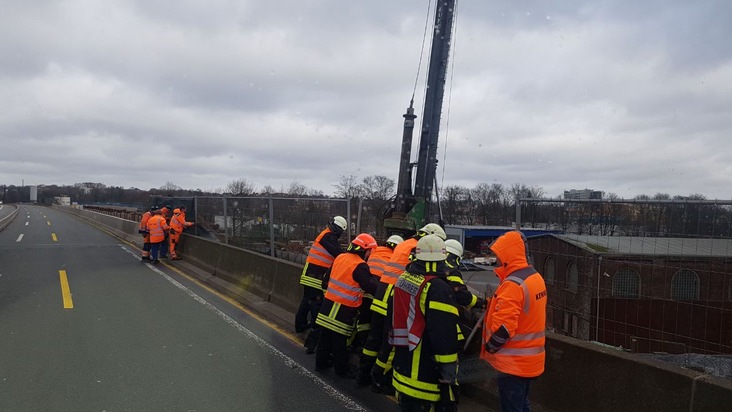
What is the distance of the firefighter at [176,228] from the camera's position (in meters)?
16.9

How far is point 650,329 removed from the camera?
5820 millimetres

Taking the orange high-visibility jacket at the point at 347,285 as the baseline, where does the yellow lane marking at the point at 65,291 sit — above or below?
below

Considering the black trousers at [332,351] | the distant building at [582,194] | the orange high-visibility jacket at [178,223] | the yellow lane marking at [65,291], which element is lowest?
the yellow lane marking at [65,291]

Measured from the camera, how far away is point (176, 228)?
1689cm

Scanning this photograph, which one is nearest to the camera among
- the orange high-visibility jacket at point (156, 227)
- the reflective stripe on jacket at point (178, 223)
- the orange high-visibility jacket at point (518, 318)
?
the orange high-visibility jacket at point (518, 318)

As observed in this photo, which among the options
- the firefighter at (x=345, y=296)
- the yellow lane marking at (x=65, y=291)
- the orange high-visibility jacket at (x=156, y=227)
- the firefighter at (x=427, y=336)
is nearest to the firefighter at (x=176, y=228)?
the orange high-visibility jacket at (x=156, y=227)

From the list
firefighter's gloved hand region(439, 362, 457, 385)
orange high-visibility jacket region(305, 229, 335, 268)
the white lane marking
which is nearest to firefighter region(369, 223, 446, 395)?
the white lane marking

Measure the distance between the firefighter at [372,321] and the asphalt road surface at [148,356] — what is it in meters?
0.25

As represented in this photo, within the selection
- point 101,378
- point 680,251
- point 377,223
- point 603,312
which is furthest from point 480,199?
point 101,378

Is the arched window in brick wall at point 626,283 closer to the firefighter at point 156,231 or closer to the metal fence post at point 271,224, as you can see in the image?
the metal fence post at point 271,224

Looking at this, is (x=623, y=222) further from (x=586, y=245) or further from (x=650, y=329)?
(x=650, y=329)

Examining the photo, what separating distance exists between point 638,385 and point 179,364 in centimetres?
515

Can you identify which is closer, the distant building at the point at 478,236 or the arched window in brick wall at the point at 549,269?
the arched window in brick wall at the point at 549,269

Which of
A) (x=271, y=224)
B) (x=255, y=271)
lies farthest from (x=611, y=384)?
(x=271, y=224)
